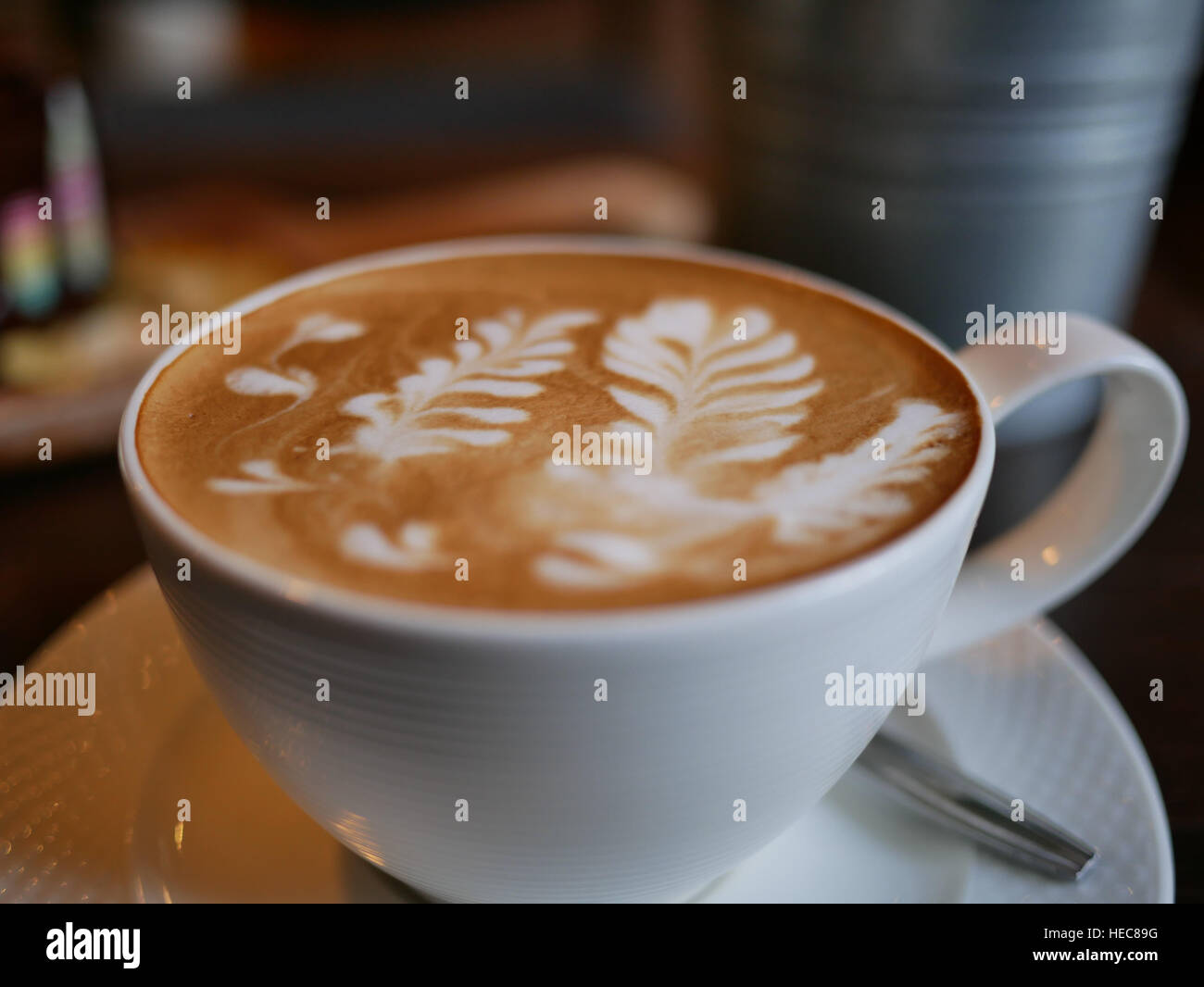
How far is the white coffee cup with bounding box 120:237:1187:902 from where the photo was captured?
0.43m

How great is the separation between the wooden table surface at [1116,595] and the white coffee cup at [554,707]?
30cm

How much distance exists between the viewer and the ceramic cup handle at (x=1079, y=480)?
0.64 metres

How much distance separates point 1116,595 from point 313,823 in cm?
66

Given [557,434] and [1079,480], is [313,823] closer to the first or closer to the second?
[557,434]

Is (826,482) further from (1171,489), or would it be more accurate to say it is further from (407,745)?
→ (1171,489)

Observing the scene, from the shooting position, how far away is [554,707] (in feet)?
1.44

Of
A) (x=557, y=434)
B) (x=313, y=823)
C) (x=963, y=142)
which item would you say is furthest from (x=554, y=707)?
(x=963, y=142)

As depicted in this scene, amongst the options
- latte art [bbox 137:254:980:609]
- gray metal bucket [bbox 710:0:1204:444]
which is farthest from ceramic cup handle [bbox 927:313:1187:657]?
gray metal bucket [bbox 710:0:1204:444]

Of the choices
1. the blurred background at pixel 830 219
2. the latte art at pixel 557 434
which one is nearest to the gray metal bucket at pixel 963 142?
the blurred background at pixel 830 219

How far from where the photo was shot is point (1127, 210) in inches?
41.1

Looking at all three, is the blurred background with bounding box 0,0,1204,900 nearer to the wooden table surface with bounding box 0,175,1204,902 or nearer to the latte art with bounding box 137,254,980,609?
the wooden table surface with bounding box 0,175,1204,902

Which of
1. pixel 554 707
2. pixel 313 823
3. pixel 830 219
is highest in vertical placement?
pixel 830 219

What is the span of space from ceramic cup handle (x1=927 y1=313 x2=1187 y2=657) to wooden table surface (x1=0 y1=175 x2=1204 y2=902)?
0.46 ft
